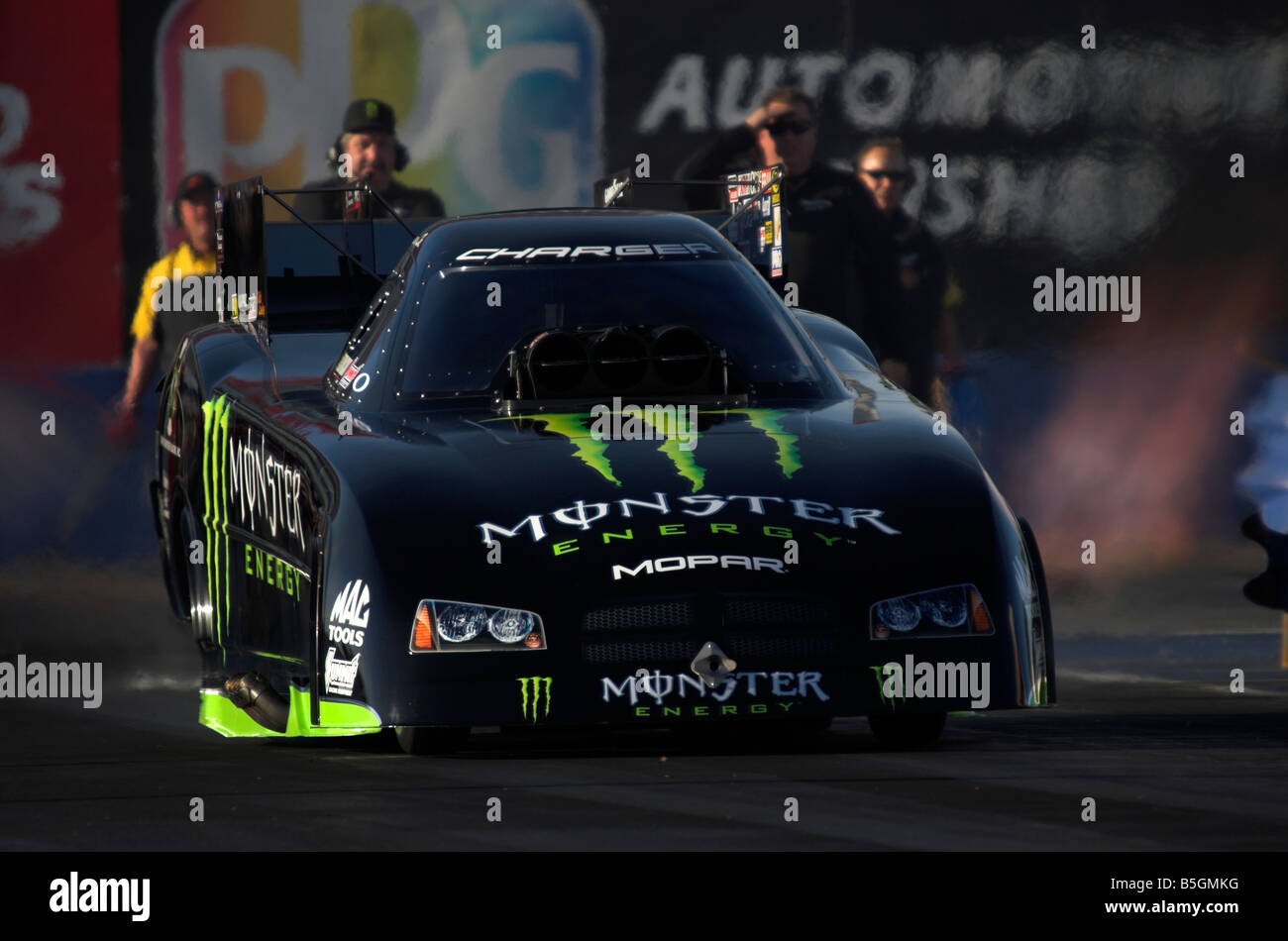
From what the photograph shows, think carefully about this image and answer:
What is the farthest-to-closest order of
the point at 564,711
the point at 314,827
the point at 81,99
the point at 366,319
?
the point at 81,99 → the point at 366,319 → the point at 564,711 → the point at 314,827

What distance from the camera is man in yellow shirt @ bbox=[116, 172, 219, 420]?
13.9m

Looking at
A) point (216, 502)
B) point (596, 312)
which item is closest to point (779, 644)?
point (596, 312)

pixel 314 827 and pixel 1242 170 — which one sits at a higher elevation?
pixel 1242 170

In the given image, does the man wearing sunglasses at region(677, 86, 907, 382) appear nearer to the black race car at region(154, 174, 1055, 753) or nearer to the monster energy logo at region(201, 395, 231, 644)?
the black race car at region(154, 174, 1055, 753)

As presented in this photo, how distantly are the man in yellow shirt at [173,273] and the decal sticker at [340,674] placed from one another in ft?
25.3

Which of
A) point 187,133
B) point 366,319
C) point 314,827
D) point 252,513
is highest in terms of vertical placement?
point 187,133

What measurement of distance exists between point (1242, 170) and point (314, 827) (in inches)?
388

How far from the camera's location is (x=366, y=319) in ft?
26.8

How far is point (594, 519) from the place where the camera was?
250 inches

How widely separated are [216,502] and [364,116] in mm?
6341

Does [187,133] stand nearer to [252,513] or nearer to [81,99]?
[81,99]

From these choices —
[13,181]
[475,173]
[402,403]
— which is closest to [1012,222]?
[475,173]
